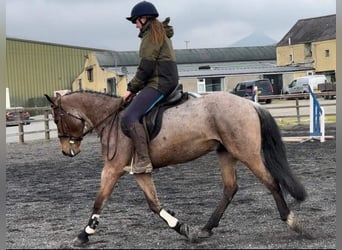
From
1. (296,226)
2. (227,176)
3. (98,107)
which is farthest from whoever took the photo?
(98,107)

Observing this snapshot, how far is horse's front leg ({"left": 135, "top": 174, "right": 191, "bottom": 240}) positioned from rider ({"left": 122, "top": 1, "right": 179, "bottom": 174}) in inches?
8.6

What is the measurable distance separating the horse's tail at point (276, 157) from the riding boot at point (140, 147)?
1.18 metres

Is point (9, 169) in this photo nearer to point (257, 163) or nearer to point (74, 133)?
point (74, 133)

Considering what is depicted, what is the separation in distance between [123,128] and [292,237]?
1.96 meters

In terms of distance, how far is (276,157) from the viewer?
5.25 meters

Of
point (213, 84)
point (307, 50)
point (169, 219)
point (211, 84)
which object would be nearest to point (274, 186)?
point (169, 219)

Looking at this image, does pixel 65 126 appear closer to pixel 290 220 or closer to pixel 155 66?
pixel 155 66

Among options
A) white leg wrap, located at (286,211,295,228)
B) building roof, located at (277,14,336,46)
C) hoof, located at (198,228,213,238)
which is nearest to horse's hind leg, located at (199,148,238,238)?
hoof, located at (198,228,213,238)

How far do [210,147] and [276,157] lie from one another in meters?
0.68

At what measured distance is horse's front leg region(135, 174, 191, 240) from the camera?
199 inches

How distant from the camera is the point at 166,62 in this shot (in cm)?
521

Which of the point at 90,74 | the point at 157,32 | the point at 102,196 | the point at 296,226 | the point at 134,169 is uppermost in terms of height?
the point at 90,74

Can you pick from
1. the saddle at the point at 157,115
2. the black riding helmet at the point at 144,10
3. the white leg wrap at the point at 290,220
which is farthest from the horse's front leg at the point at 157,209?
the black riding helmet at the point at 144,10

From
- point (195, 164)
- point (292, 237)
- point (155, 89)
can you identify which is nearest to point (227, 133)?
point (155, 89)
